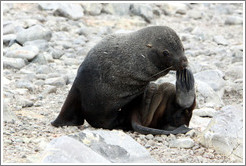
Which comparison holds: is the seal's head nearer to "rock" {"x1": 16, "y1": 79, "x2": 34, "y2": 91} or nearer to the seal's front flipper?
the seal's front flipper

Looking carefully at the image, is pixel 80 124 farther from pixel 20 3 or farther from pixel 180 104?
pixel 20 3

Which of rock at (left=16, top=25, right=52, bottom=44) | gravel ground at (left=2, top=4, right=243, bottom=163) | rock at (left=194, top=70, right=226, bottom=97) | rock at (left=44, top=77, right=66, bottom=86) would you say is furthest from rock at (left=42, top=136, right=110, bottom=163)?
rock at (left=16, top=25, right=52, bottom=44)

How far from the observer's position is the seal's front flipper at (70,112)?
6266 mm

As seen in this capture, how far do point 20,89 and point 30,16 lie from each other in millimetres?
4675

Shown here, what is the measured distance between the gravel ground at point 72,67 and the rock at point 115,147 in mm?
239

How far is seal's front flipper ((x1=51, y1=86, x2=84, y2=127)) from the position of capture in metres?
6.27

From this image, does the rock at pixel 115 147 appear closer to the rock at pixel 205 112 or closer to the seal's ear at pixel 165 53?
the seal's ear at pixel 165 53

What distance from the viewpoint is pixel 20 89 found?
7980mm

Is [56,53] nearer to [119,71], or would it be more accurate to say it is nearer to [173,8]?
[119,71]

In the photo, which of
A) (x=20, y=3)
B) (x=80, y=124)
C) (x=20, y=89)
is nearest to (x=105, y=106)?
(x=80, y=124)

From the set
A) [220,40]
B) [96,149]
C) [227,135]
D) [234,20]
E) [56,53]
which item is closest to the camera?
[96,149]

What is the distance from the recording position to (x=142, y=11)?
46.2 feet

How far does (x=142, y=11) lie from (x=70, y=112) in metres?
8.17

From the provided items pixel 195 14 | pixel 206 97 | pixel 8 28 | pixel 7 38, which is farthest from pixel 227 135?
pixel 195 14
